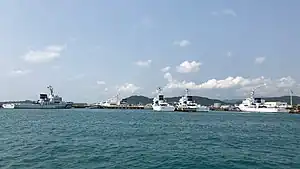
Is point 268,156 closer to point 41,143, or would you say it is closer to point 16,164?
point 16,164

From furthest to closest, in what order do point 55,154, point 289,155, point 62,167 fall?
point 289,155
point 55,154
point 62,167

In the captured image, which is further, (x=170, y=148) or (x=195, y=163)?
(x=170, y=148)

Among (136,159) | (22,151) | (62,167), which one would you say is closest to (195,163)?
(136,159)

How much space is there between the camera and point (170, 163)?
23688mm

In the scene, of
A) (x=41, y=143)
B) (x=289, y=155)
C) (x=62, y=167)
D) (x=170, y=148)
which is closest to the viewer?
(x=62, y=167)

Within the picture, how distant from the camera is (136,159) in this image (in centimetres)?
2480

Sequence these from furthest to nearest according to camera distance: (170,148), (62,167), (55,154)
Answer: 1. (170,148)
2. (55,154)
3. (62,167)

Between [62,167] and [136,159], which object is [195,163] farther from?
[62,167]

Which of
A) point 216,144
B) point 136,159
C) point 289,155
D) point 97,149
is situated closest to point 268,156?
point 289,155

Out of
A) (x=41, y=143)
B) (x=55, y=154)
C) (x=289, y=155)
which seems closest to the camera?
(x=55, y=154)

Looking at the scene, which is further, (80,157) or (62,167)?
(80,157)

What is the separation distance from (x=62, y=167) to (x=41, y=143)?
12.8 metres

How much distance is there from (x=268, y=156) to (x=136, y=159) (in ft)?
36.5

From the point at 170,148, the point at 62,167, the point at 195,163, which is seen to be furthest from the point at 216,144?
the point at 62,167
